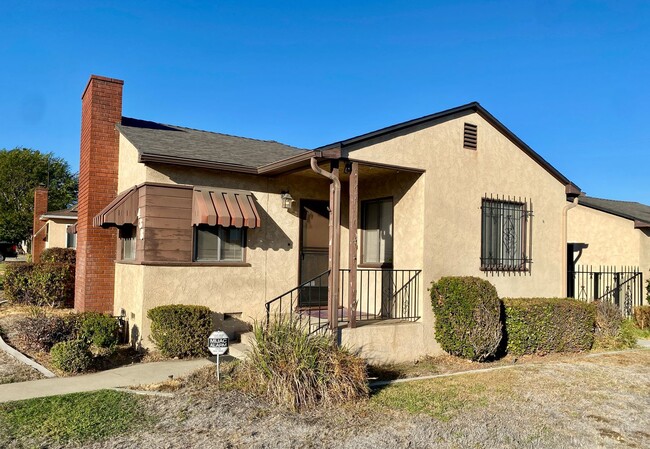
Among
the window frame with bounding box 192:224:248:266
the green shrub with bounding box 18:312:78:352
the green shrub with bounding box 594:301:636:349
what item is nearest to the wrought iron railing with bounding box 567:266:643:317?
the green shrub with bounding box 594:301:636:349

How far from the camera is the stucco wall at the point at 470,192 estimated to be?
30.6 ft

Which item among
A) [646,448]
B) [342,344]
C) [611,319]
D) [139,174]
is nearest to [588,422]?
[646,448]

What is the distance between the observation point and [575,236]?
50.3 feet

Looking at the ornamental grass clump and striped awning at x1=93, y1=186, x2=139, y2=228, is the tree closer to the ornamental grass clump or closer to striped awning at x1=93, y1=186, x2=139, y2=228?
striped awning at x1=93, y1=186, x2=139, y2=228

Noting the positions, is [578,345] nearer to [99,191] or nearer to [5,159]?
[99,191]

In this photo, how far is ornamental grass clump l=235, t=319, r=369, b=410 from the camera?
605 centimetres

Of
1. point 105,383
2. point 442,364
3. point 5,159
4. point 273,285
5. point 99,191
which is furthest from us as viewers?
point 5,159

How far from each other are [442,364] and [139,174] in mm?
6282

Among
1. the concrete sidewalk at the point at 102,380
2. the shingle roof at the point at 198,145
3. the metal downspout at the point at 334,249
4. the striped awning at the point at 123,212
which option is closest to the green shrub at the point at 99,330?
the concrete sidewalk at the point at 102,380

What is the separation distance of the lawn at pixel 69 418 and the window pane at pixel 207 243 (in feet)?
11.7

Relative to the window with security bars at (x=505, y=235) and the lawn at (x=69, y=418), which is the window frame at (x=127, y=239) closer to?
the lawn at (x=69, y=418)

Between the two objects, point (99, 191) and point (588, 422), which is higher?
point (99, 191)

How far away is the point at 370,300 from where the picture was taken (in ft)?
34.8

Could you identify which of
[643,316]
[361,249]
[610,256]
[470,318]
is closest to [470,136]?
[361,249]
